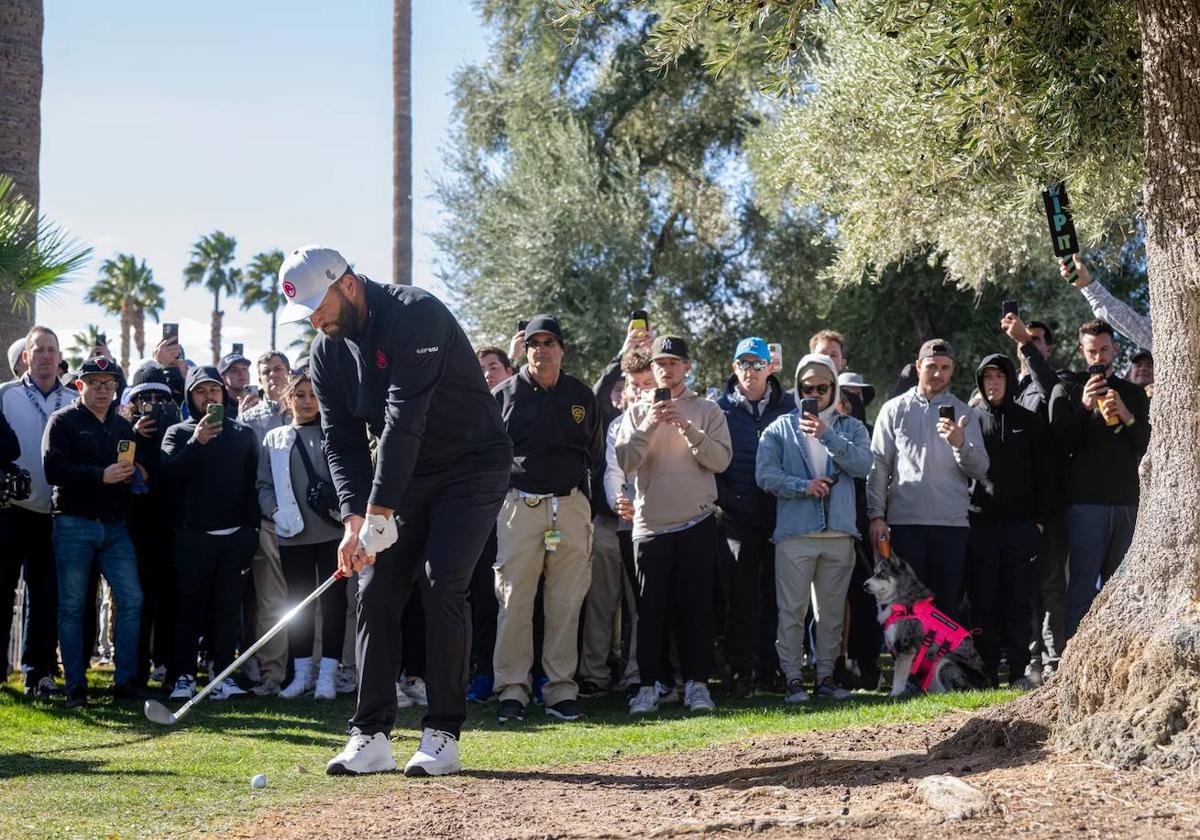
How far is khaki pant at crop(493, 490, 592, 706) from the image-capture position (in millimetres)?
9398


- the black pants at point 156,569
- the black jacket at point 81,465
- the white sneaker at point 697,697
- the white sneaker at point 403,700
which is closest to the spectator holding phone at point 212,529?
the black pants at point 156,569

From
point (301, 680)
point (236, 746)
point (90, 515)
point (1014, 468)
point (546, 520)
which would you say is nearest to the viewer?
point (236, 746)

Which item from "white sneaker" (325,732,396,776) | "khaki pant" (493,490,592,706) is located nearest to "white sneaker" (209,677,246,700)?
"khaki pant" (493,490,592,706)

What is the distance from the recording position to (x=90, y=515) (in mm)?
9734

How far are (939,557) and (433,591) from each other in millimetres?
4777

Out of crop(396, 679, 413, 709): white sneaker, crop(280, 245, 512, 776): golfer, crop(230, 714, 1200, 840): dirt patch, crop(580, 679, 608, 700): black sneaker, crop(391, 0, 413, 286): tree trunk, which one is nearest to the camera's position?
crop(230, 714, 1200, 840): dirt patch

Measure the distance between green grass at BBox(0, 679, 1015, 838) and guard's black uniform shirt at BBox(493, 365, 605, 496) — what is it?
65.0 inches

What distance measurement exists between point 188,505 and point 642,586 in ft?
11.6

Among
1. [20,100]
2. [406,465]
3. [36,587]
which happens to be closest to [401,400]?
[406,465]

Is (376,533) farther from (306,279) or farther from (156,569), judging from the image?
→ (156,569)

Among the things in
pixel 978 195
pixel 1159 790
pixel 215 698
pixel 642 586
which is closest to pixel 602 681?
pixel 642 586

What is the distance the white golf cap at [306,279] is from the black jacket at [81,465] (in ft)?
13.9

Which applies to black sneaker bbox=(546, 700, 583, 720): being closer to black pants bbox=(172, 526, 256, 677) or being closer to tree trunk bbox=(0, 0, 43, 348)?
black pants bbox=(172, 526, 256, 677)

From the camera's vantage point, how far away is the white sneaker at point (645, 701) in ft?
30.6
